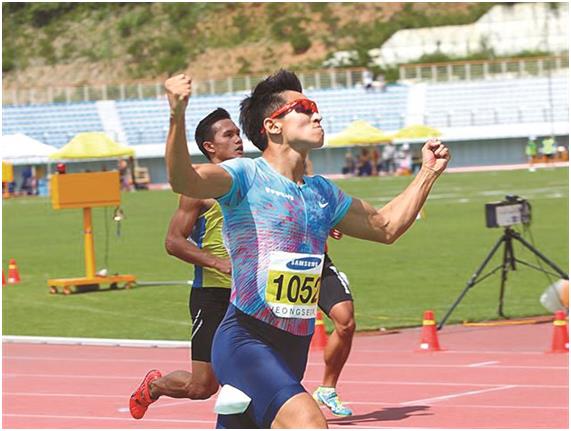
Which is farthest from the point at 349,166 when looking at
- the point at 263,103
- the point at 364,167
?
the point at 263,103

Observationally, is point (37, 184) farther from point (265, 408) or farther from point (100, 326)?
point (265, 408)

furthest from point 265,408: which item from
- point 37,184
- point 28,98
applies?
point 28,98

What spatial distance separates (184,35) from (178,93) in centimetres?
10090

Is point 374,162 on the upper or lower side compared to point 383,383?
upper

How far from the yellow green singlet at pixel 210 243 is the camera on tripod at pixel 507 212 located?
634 cm

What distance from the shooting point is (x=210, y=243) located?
893cm

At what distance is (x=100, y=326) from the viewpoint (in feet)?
55.2

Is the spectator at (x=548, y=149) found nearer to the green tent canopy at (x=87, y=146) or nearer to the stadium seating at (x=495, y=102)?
the stadium seating at (x=495, y=102)

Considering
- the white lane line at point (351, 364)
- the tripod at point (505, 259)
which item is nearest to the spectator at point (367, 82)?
the tripod at point (505, 259)

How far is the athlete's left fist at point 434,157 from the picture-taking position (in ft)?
21.9

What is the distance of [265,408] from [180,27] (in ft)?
335

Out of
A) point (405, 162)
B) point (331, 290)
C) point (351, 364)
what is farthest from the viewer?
point (405, 162)

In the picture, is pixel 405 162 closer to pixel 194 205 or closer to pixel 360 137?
pixel 360 137

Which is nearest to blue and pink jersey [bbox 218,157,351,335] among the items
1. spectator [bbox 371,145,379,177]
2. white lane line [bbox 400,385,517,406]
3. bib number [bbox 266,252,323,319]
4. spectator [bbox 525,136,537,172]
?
bib number [bbox 266,252,323,319]
